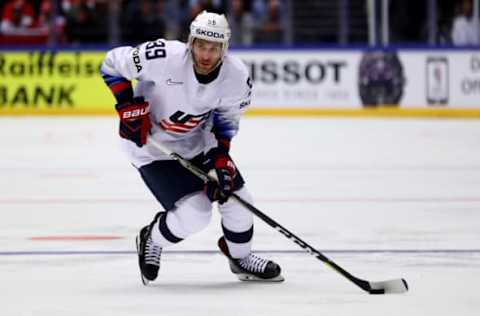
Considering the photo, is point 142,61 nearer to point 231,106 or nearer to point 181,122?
point 181,122

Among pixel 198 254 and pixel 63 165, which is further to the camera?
pixel 63 165

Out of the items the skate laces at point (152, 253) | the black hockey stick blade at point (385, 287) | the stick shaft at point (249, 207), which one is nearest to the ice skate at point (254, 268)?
the stick shaft at point (249, 207)

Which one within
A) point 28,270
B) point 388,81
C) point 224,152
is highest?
point 224,152

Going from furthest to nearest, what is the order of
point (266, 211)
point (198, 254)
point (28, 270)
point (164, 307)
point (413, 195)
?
1. point (413, 195)
2. point (266, 211)
3. point (198, 254)
4. point (28, 270)
5. point (164, 307)

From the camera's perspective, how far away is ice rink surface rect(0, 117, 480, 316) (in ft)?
15.0

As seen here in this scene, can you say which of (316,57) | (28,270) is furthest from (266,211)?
(316,57)

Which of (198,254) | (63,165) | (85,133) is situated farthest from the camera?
(85,133)

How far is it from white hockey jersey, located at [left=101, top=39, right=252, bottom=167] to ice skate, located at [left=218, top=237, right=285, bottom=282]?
480mm

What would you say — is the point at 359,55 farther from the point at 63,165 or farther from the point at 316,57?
the point at 63,165

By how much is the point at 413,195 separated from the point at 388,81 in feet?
23.5

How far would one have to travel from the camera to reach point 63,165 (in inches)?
387

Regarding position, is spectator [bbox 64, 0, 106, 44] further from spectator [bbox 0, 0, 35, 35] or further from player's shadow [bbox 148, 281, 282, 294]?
player's shadow [bbox 148, 281, 282, 294]

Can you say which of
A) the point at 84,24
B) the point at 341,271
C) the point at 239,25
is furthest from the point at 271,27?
the point at 341,271

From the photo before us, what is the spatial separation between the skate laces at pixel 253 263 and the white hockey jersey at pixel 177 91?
487mm
